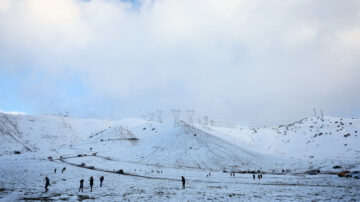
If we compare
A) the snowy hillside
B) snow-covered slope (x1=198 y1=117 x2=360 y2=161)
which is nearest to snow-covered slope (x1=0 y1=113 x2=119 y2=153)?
the snowy hillside

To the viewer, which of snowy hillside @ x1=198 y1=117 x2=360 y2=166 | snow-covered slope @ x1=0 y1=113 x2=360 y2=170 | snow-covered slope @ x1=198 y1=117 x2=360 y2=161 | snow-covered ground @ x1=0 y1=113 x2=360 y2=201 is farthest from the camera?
snow-covered slope @ x1=198 y1=117 x2=360 y2=161

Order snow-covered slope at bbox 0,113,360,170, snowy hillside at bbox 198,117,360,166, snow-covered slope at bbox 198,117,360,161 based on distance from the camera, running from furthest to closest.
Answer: snow-covered slope at bbox 198,117,360,161 → snowy hillside at bbox 198,117,360,166 → snow-covered slope at bbox 0,113,360,170

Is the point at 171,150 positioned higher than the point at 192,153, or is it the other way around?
the point at 171,150

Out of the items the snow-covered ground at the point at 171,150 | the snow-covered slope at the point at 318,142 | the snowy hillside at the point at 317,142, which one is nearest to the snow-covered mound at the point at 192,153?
the snow-covered ground at the point at 171,150

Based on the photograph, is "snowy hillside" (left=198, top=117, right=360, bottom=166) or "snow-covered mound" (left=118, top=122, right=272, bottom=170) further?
"snowy hillside" (left=198, top=117, right=360, bottom=166)

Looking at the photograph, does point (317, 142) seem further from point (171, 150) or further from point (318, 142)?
point (171, 150)

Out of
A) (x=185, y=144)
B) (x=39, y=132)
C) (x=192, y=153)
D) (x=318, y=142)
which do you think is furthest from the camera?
(x=39, y=132)

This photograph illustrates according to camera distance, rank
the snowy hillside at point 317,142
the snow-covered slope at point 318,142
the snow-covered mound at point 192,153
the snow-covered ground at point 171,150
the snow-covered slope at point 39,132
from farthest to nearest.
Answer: the snow-covered slope at point 39,132
the snow-covered slope at point 318,142
the snowy hillside at point 317,142
the snow-covered mound at point 192,153
the snow-covered ground at point 171,150

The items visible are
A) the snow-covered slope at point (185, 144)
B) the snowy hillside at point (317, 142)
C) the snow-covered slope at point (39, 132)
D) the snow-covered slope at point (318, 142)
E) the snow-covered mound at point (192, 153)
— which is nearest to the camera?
the snow-covered mound at point (192, 153)

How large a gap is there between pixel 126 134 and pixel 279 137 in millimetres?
107339

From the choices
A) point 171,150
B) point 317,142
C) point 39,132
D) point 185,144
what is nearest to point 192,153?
point 185,144

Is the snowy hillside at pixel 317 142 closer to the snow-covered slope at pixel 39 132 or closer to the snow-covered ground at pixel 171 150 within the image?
the snow-covered ground at pixel 171 150

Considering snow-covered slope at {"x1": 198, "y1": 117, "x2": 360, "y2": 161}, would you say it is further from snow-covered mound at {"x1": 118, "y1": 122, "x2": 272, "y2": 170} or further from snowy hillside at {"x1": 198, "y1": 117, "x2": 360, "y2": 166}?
snow-covered mound at {"x1": 118, "y1": 122, "x2": 272, "y2": 170}

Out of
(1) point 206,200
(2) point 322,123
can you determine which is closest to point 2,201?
(1) point 206,200
